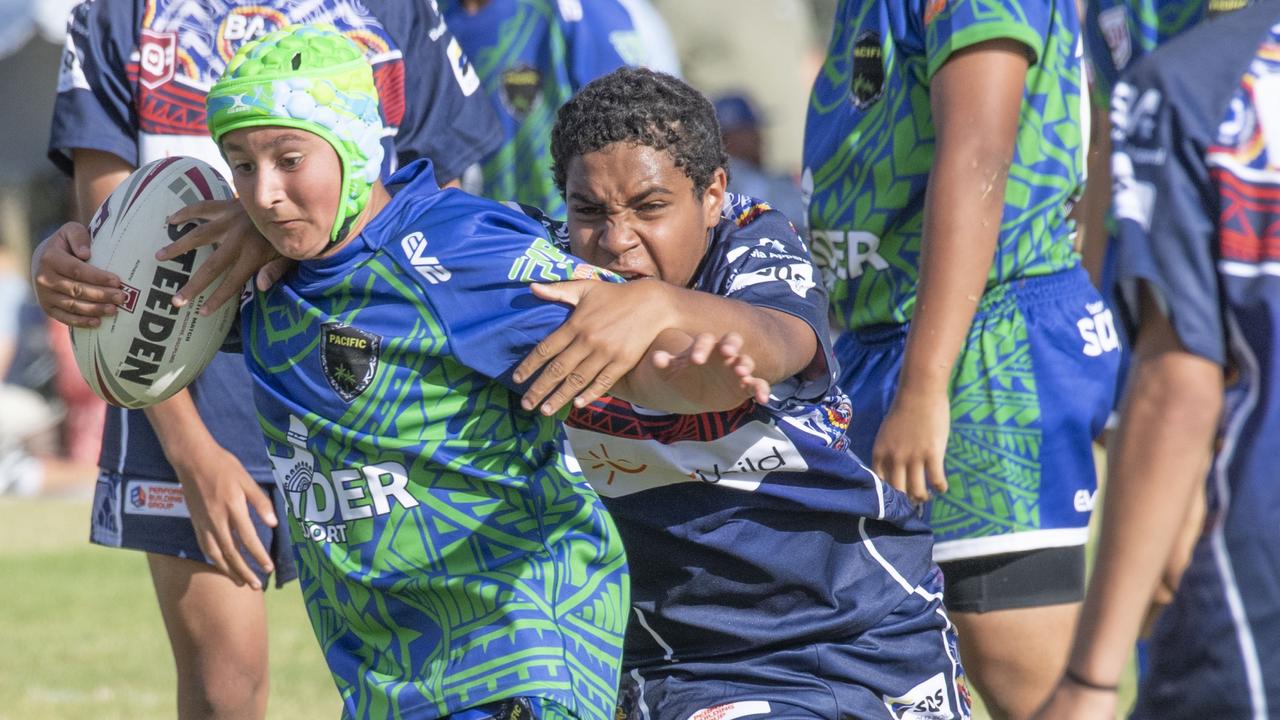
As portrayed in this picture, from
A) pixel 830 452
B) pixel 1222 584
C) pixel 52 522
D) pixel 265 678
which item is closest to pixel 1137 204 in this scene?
pixel 1222 584

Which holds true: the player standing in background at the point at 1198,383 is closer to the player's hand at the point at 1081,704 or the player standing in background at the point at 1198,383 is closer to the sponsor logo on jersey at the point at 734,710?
the player's hand at the point at 1081,704

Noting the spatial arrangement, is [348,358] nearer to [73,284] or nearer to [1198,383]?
[73,284]

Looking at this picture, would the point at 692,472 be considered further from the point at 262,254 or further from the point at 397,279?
the point at 262,254

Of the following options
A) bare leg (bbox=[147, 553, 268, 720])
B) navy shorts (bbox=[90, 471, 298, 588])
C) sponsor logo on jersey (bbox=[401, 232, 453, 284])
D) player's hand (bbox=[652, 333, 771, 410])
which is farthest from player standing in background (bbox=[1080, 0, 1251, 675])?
Answer: bare leg (bbox=[147, 553, 268, 720])

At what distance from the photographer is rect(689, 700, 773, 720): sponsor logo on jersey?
10.6 feet

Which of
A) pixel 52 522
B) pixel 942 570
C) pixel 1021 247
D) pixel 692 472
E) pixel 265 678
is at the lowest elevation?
pixel 52 522

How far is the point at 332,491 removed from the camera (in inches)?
121

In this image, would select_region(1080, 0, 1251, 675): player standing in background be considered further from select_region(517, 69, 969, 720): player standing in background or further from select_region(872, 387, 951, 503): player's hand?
select_region(517, 69, 969, 720): player standing in background

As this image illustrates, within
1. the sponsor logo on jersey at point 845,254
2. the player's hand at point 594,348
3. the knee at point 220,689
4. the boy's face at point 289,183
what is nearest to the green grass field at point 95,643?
the knee at point 220,689

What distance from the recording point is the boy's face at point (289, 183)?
2.94 metres

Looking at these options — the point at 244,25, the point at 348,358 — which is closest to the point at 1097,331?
the point at 348,358

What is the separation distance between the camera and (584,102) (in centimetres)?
336

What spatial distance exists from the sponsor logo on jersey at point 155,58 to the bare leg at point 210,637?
1.17 m

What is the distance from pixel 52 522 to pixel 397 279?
27.1ft
